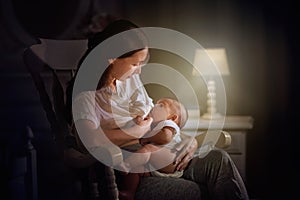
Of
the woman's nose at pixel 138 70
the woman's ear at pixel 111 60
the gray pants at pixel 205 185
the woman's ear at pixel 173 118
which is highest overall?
the woman's ear at pixel 111 60

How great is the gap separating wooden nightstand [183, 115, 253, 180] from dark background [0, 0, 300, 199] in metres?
0.07

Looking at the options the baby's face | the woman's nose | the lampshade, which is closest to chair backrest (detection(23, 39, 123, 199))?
the woman's nose

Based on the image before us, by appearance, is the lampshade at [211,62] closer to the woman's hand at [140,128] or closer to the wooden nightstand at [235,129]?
the wooden nightstand at [235,129]

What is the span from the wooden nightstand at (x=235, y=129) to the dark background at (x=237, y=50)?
7 centimetres

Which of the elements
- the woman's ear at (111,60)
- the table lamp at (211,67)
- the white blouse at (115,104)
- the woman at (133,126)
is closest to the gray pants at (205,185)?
the woman at (133,126)

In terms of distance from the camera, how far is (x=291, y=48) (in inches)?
78.2

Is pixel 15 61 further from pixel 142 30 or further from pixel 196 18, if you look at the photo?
pixel 196 18

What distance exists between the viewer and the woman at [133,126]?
1614mm

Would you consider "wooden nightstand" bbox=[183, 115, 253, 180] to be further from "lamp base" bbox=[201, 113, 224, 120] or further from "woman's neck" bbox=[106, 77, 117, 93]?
"woman's neck" bbox=[106, 77, 117, 93]

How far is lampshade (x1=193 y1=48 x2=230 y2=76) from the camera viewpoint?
197cm

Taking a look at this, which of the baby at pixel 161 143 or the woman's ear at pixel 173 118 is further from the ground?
the woman's ear at pixel 173 118

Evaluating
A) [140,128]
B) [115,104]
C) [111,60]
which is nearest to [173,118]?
[140,128]

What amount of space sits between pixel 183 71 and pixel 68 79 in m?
0.54

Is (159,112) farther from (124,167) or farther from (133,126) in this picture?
(124,167)
